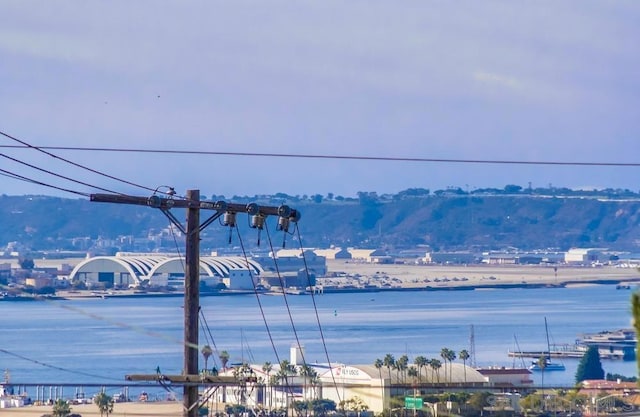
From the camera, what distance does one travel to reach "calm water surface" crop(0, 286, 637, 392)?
44656mm

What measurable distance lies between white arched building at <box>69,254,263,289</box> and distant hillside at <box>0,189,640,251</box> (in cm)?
5002

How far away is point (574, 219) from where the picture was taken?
550ft

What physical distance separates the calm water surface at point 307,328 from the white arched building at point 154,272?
1.96 meters

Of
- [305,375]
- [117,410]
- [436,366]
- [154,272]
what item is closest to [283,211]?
[305,375]

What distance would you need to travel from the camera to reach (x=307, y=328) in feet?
216

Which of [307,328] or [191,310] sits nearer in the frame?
[191,310]

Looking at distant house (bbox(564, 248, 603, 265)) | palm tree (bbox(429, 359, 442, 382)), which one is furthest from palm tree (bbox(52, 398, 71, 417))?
distant house (bbox(564, 248, 603, 265))

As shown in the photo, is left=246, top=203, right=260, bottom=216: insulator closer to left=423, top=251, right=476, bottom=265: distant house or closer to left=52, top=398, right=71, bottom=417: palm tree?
left=52, top=398, right=71, bottom=417: palm tree

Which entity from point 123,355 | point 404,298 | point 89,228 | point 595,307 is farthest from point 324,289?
point 89,228

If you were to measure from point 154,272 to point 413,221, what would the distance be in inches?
3030

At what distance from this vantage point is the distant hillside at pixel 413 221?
15612 centimetres

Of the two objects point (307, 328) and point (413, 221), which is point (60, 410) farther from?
point (413, 221)

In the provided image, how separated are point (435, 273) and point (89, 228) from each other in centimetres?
5571

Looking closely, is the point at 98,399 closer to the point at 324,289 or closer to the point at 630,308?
the point at 630,308
